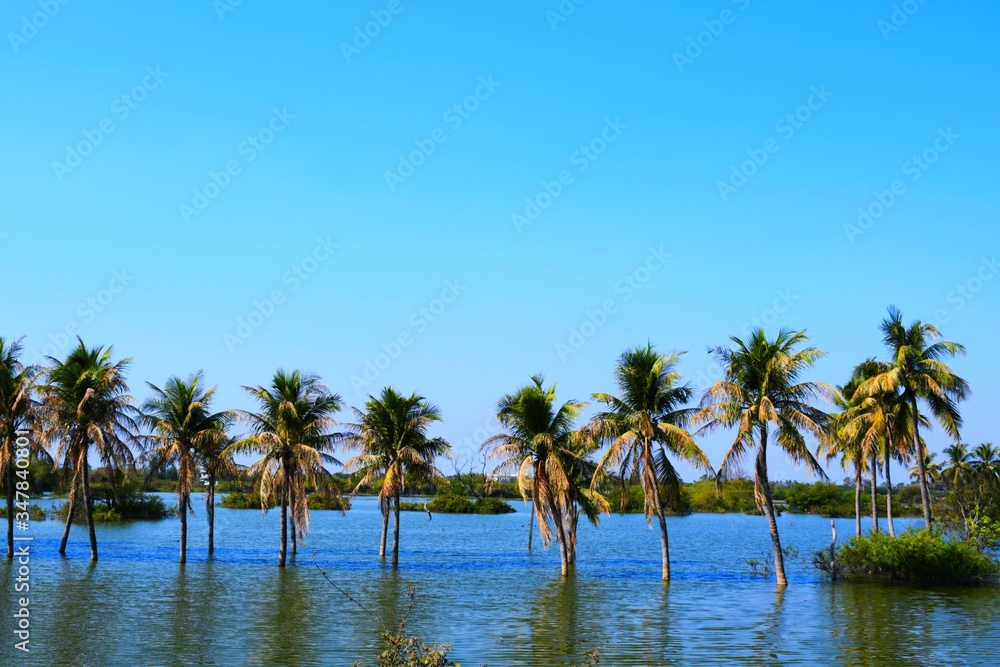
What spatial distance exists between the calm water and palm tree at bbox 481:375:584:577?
4149 millimetres

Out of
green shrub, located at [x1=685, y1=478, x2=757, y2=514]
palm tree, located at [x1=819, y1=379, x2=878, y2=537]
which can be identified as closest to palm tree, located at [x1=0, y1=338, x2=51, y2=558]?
palm tree, located at [x1=819, y1=379, x2=878, y2=537]

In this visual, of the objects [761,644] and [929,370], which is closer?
[761,644]

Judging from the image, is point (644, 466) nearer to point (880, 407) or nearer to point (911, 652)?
point (880, 407)

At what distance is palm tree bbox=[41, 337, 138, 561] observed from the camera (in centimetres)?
4312

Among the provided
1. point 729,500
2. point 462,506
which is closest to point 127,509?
point 462,506

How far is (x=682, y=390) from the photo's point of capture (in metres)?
40.2

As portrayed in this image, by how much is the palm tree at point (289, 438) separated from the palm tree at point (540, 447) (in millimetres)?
8613

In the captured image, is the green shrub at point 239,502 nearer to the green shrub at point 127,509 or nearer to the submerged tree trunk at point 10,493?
the green shrub at point 127,509

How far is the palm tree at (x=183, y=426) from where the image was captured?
4412 centimetres

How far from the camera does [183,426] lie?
44375mm

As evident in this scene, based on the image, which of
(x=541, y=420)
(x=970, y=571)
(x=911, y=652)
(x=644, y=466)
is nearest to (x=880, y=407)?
(x=970, y=571)

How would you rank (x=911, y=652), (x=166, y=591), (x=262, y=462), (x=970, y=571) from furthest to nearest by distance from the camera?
(x=262, y=462)
(x=970, y=571)
(x=166, y=591)
(x=911, y=652)

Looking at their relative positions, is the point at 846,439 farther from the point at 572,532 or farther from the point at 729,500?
the point at 729,500

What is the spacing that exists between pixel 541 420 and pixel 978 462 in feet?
158
